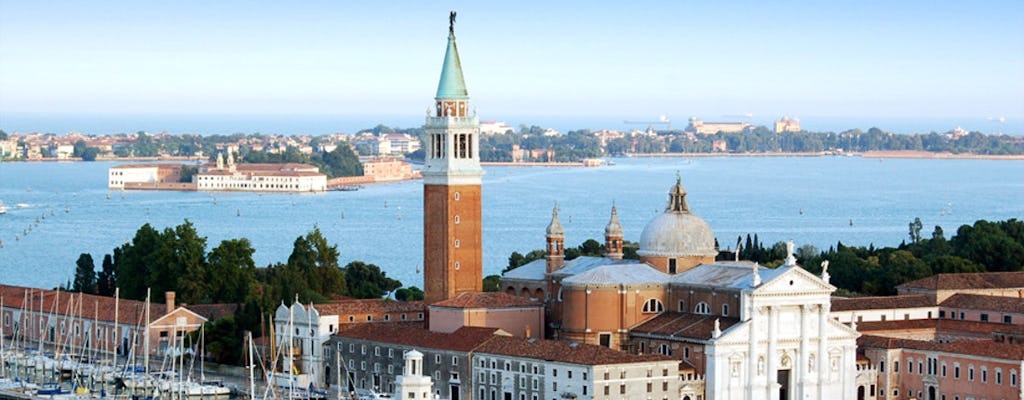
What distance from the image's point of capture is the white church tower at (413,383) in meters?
28.8

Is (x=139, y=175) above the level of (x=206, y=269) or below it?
below

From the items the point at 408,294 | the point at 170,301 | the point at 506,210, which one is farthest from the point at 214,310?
the point at 506,210

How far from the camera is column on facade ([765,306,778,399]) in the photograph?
31.8m

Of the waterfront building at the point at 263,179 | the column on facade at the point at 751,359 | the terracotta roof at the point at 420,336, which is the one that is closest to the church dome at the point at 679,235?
the column on facade at the point at 751,359

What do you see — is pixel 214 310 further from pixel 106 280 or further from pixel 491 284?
pixel 106 280

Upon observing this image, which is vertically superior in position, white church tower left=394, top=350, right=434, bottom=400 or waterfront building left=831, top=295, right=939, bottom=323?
waterfront building left=831, top=295, right=939, bottom=323

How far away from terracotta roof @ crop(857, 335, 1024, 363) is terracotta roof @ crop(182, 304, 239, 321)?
1074cm

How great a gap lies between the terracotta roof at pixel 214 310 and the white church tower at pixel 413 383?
853 cm

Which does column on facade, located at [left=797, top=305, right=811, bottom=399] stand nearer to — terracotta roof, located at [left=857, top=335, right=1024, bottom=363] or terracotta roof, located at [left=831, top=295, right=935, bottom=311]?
terracotta roof, located at [left=857, top=335, right=1024, bottom=363]

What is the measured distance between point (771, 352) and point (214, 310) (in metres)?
10.9

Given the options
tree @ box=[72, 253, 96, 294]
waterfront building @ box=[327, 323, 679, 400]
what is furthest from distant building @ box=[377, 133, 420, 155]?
waterfront building @ box=[327, 323, 679, 400]

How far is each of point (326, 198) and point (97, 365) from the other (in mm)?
67922

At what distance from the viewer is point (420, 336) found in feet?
108

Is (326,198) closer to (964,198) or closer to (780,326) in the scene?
(964,198)
